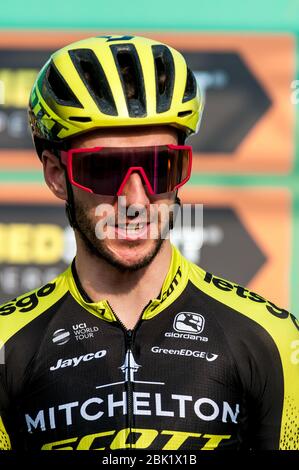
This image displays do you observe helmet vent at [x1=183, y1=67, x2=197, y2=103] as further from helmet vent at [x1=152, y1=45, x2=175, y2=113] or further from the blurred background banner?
the blurred background banner

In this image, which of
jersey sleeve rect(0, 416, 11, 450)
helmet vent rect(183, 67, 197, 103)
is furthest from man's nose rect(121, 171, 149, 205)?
jersey sleeve rect(0, 416, 11, 450)

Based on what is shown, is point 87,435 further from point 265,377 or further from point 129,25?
point 129,25

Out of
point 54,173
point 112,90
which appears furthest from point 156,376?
point 112,90

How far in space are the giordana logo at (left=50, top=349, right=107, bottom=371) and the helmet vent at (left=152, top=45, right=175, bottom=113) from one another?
2.58 ft

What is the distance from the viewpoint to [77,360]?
8.93 feet

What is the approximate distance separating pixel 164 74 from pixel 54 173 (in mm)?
483

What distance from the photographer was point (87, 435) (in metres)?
2.63

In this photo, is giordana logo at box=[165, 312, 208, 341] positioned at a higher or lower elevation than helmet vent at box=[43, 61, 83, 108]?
lower

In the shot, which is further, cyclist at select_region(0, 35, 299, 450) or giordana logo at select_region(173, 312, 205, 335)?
giordana logo at select_region(173, 312, 205, 335)

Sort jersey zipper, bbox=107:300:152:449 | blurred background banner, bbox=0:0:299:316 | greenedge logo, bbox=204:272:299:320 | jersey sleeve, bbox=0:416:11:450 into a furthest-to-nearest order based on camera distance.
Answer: blurred background banner, bbox=0:0:299:316
greenedge logo, bbox=204:272:299:320
jersey sleeve, bbox=0:416:11:450
jersey zipper, bbox=107:300:152:449

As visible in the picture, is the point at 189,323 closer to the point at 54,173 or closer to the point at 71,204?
the point at 71,204

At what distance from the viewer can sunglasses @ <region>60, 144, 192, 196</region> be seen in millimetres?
2678

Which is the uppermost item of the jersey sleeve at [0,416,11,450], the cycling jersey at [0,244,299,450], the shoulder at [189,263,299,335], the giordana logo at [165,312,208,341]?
the shoulder at [189,263,299,335]

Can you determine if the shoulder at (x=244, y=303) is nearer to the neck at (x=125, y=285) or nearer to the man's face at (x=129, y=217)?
the neck at (x=125, y=285)
